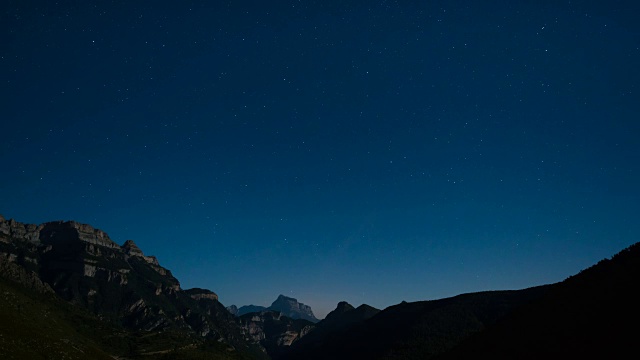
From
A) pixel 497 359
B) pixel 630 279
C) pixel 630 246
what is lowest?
pixel 497 359

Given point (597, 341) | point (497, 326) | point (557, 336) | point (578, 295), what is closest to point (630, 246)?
point (578, 295)

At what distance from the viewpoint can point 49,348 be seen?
159375mm

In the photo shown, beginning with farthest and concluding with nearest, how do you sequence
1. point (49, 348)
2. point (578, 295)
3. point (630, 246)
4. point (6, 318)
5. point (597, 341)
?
point (6, 318) → point (49, 348) → point (630, 246) → point (578, 295) → point (597, 341)

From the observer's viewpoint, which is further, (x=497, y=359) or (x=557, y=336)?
(x=497, y=359)

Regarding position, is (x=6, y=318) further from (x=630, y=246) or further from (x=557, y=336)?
(x=630, y=246)

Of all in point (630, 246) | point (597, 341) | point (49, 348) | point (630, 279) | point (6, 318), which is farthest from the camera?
point (6, 318)

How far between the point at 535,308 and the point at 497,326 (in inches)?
575

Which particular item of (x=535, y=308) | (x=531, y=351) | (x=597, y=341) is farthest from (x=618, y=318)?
(x=535, y=308)

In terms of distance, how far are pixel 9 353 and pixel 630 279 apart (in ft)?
534

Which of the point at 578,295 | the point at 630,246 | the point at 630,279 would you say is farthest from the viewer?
the point at 630,246

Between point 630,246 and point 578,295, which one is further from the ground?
point 630,246

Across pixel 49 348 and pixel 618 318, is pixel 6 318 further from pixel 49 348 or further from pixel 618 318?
pixel 618 318

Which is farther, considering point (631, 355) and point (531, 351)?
point (531, 351)

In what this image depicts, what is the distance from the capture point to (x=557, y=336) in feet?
300
